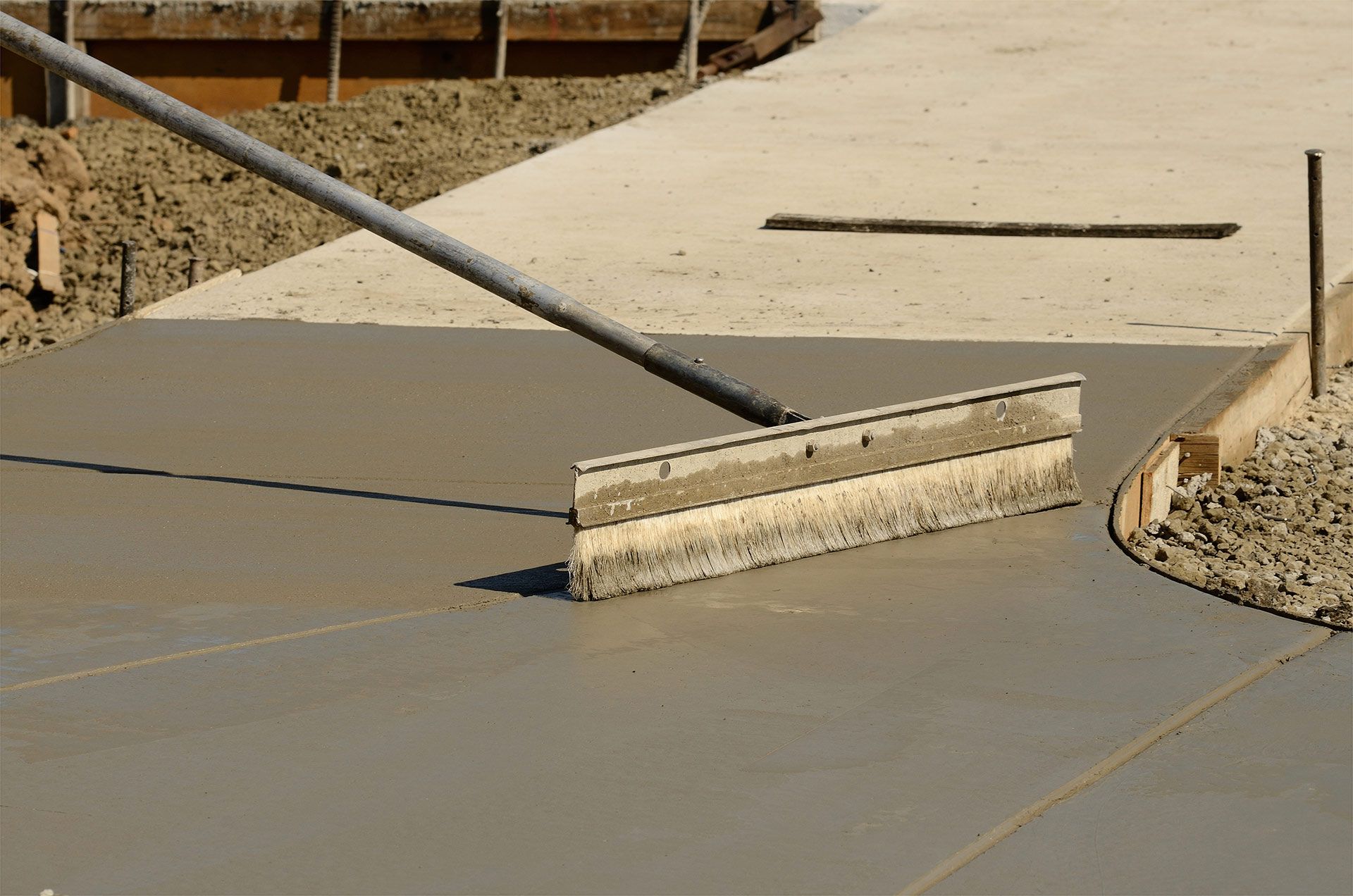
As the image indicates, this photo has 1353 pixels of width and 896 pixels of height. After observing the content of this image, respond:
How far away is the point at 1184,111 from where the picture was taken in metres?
12.3

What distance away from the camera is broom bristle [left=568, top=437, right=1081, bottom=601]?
427cm

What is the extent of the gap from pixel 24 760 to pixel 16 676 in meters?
0.50

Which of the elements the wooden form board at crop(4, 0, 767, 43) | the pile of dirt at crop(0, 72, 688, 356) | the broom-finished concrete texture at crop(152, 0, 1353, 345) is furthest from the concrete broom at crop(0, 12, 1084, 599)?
the wooden form board at crop(4, 0, 767, 43)

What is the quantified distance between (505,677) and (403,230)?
197 centimetres

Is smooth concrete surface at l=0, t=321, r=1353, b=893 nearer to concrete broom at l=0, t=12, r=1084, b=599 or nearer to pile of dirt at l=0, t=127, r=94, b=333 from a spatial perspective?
concrete broom at l=0, t=12, r=1084, b=599

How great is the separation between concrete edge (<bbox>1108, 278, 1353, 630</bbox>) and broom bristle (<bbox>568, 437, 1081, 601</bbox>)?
28 cm

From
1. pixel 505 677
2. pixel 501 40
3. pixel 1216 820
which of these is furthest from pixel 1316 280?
pixel 501 40

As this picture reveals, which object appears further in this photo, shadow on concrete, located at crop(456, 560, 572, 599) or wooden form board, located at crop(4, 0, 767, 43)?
wooden form board, located at crop(4, 0, 767, 43)

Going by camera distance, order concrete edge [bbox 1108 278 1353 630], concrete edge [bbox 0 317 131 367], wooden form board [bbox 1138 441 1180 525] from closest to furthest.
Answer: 1. concrete edge [bbox 1108 278 1353 630]
2. wooden form board [bbox 1138 441 1180 525]
3. concrete edge [bbox 0 317 131 367]

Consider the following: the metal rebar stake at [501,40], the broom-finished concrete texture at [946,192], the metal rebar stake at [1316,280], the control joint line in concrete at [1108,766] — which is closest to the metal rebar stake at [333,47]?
the metal rebar stake at [501,40]

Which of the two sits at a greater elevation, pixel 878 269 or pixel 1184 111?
pixel 1184 111

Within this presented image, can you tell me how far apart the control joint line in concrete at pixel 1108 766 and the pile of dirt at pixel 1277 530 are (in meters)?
0.34

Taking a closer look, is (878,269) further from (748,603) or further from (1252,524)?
(748,603)

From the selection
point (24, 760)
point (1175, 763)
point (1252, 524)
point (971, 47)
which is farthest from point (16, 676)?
point (971, 47)
